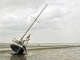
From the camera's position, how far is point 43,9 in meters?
45.6

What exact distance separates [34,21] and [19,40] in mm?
8267

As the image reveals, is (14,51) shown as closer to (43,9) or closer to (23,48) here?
(23,48)

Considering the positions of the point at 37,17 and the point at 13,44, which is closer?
the point at 13,44

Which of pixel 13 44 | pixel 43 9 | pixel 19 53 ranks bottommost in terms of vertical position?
pixel 19 53

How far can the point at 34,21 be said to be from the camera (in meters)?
44.6

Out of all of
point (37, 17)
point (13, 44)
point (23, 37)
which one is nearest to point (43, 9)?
point (37, 17)

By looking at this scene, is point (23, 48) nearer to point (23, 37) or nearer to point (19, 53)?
point (19, 53)

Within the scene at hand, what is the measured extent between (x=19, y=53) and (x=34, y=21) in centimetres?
1109

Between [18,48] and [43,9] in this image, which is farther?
[43,9]

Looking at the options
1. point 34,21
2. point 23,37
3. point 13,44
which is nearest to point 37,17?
→ point 34,21

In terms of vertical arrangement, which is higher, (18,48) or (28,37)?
(28,37)

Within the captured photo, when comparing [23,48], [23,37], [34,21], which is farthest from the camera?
[34,21]

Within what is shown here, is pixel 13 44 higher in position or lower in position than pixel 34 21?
lower

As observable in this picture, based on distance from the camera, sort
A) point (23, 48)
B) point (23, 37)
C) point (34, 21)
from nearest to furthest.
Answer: point (23, 48) → point (23, 37) → point (34, 21)
